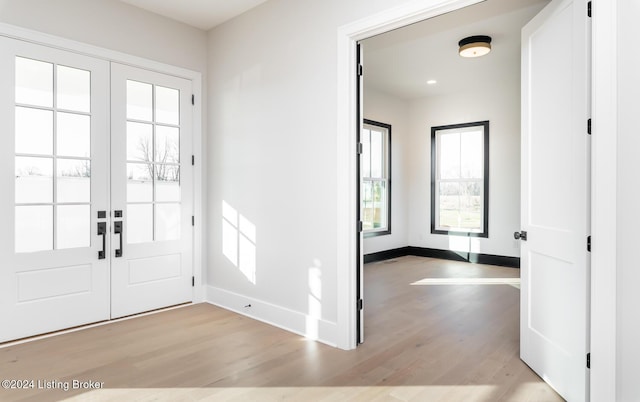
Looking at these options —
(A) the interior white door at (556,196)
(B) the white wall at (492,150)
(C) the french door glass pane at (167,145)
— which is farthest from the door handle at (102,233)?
(B) the white wall at (492,150)

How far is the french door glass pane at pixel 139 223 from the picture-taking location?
12.4 feet

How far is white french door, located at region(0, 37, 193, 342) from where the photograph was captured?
3.14 metres

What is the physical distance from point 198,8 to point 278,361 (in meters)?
3.38

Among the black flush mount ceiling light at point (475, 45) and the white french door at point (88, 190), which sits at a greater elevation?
the black flush mount ceiling light at point (475, 45)

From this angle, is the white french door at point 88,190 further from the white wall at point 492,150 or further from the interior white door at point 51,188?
the white wall at point 492,150

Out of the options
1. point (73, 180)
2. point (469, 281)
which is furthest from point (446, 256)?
point (73, 180)

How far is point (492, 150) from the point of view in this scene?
6613 mm

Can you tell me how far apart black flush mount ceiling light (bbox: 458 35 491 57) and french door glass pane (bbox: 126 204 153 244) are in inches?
157

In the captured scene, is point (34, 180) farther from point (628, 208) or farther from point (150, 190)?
point (628, 208)

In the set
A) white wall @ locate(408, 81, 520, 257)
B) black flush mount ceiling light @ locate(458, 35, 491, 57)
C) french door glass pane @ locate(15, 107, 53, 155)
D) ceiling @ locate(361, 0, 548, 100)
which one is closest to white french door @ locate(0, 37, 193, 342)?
french door glass pane @ locate(15, 107, 53, 155)

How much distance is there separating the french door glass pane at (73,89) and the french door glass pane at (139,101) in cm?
36

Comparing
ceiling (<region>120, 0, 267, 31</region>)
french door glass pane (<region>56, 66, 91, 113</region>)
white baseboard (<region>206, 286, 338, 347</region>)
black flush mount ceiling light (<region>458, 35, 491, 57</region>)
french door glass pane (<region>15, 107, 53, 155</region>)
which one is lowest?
white baseboard (<region>206, 286, 338, 347</region>)

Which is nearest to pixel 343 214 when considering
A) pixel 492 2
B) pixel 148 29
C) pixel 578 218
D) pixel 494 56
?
pixel 578 218

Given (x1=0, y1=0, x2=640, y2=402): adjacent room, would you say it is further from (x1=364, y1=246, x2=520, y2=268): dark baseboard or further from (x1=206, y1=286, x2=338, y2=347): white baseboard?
(x1=364, y1=246, x2=520, y2=268): dark baseboard
